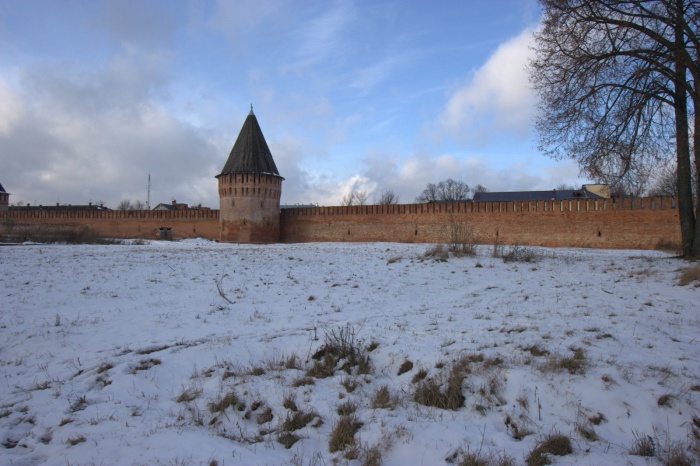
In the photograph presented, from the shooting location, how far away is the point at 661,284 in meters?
6.99

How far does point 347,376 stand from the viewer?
387 cm

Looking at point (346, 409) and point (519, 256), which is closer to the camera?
point (346, 409)

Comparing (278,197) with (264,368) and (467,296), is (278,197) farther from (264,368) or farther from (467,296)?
(264,368)

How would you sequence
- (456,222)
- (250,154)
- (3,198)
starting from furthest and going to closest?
(3,198) < (250,154) < (456,222)

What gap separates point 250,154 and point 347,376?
77.8 ft

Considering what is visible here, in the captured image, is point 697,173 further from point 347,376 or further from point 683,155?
point 347,376

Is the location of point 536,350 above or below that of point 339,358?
above

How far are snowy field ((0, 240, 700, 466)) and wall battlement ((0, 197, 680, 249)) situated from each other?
13884 millimetres

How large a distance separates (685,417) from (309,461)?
2.41 m

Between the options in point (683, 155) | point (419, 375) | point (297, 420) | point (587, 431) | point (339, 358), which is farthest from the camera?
point (683, 155)

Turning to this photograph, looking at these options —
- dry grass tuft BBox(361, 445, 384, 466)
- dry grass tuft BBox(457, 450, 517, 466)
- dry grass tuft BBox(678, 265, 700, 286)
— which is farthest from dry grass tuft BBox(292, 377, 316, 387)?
dry grass tuft BBox(678, 265, 700, 286)

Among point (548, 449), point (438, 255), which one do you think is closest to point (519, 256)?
point (438, 255)

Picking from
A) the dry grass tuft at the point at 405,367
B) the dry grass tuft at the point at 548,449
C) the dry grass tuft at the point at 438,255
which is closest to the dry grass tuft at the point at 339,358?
the dry grass tuft at the point at 405,367

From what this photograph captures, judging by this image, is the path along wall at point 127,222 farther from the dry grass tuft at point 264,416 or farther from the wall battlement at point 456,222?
the dry grass tuft at point 264,416
